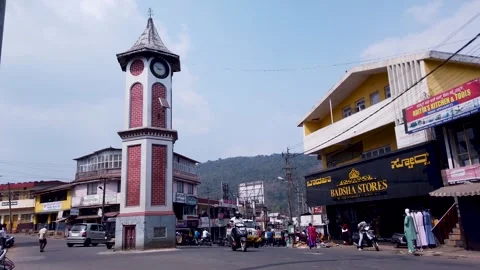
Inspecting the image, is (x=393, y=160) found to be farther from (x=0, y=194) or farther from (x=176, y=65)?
(x=0, y=194)

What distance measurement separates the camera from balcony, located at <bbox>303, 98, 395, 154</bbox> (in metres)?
21.2

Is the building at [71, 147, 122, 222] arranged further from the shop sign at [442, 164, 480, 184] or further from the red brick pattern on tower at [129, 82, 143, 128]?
the shop sign at [442, 164, 480, 184]

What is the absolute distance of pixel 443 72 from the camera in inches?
770

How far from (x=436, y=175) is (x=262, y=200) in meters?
50.5

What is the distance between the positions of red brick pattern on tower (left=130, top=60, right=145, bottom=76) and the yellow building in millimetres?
28734

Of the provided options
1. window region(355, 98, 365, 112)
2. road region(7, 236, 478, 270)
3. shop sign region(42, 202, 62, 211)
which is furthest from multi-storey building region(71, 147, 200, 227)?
road region(7, 236, 478, 270)

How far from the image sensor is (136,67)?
2489cm

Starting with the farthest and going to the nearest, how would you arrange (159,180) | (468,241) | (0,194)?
(0,194) → (159,180) → (468,241)

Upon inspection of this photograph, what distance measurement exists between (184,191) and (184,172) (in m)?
2.54

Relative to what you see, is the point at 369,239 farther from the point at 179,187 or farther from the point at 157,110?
the point at 179,187

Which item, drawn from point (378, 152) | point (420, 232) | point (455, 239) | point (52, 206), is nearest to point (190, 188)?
point (52, 206)

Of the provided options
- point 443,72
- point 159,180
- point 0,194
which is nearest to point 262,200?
point 0,194

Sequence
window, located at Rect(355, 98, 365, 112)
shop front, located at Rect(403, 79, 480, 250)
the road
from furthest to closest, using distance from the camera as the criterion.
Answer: window, located at Rect(355, 98, 365, 112) → shop front, located at Rect(403, 79, 480, 250) → the road

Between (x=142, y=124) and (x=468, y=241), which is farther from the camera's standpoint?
(x=142, y=124)
